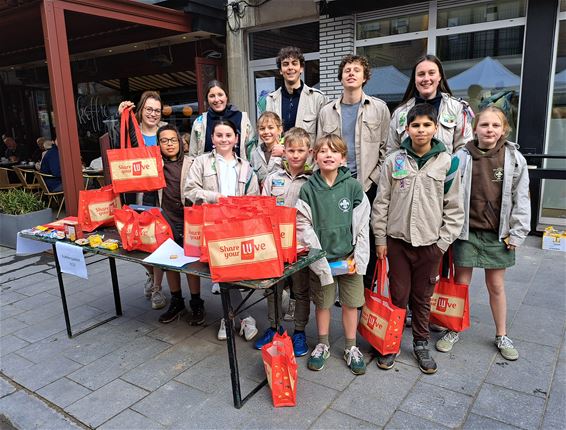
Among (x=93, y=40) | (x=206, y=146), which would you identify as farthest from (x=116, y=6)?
(x=206, y=146)

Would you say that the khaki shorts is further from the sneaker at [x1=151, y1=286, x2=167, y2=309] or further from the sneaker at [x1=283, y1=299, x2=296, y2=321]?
the sneaker at [x1=151, y1=286, x2=167, y2=309]

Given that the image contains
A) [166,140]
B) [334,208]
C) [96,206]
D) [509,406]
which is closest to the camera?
[509,406]

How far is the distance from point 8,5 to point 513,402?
23.2ft

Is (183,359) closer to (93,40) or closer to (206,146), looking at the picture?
(206,146)

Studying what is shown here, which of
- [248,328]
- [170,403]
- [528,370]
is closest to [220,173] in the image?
[248,328]

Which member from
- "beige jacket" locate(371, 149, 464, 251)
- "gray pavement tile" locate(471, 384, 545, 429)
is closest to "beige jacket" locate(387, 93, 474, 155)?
"beige jacket" locate(371, 149, 464, 251)

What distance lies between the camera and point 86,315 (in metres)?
4.11

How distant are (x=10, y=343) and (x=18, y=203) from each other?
344 centimetres

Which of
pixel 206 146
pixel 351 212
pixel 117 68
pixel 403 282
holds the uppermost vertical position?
pixel 117 68

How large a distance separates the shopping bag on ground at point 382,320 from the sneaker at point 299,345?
0.43 metres

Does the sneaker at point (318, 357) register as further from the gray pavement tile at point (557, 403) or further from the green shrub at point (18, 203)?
the green shrub at point (18, 203)

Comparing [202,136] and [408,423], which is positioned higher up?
[202,136]

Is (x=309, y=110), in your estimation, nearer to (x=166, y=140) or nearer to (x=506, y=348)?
(x=166, y=140)

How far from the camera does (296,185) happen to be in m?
3.01
